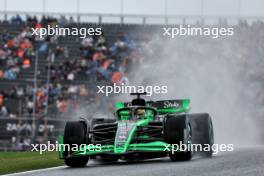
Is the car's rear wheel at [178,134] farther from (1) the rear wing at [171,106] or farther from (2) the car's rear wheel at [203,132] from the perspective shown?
(1) the rear wing at [171,106]

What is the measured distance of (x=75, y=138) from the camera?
1523 centimetres

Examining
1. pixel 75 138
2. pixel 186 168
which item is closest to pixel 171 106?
pixel 75 138

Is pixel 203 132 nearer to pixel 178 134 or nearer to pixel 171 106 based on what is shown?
Answer: pixel 171 106

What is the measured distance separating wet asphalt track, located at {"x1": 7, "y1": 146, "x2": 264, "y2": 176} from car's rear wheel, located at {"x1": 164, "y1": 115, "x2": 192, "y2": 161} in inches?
7.2

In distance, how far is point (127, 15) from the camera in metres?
38.6

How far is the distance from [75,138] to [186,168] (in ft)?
9.50

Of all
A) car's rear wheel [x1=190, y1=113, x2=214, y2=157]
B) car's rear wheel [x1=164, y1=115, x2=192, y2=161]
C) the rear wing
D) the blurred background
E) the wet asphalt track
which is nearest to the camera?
the wet asphalt track

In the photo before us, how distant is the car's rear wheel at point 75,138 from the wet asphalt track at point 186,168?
175 millimetres

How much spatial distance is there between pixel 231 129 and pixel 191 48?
9.80 m

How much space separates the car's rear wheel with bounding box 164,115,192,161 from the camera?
14.7m

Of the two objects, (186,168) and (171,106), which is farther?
(171,106)

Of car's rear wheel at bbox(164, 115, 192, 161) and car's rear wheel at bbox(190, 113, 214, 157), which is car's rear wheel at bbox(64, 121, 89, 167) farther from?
car's rear wheel at bbox(190, 113, 214, 157)

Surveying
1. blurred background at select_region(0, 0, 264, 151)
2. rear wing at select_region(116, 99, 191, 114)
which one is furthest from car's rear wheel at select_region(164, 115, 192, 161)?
blurred background at select_region(0, 0, 264, 151)

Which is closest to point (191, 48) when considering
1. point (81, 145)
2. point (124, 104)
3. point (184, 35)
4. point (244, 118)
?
point (184, 35)
